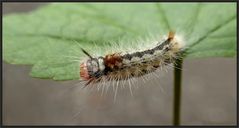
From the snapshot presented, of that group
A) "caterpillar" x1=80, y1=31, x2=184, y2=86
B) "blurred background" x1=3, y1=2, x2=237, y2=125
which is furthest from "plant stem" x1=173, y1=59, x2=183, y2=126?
"blurred background" x1=3, y1=2, x2=237, y2=125

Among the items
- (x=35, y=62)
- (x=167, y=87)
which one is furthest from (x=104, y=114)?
(x=35, y=62)

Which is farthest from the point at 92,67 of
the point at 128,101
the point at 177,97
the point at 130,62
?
the point at 128,101

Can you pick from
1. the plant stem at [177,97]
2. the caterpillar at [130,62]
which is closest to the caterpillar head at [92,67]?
the caterpillar at [130,62]

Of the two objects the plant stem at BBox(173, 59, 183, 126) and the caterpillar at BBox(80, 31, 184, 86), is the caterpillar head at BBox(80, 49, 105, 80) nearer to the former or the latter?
the caterpillar at BBox(80, 31, 184, 86)

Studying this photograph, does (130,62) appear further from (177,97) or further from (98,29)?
(177,97)

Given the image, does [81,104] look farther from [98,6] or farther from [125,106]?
[98,6]
